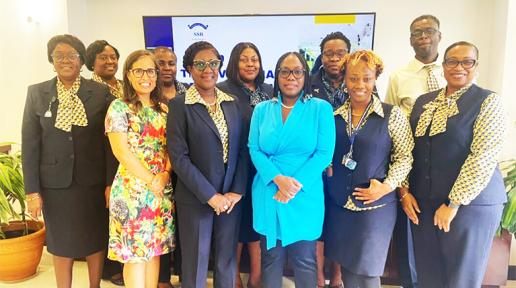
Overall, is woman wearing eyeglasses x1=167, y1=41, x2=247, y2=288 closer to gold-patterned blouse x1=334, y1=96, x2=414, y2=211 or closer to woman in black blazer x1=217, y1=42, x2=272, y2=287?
woman in black blazer x1=217, y1=42, x2=272, y2=287

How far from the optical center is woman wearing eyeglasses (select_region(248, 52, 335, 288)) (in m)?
1.95

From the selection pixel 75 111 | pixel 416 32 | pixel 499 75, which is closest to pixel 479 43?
pixel 499 75

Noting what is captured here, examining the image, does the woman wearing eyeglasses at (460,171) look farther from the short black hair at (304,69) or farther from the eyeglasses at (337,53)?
the eyeglasses at (337,53)

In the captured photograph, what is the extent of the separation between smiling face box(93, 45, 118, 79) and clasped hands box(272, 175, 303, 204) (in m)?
1.63

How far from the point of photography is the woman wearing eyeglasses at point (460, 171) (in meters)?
1.80

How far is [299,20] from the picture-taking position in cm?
421

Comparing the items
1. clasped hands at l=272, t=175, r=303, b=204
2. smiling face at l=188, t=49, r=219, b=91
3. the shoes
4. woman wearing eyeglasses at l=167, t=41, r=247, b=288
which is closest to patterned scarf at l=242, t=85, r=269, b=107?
woman wearing eyeglasses at l=167, t=41, r=247, b=288

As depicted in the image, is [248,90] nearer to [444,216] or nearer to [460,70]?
[460,70]

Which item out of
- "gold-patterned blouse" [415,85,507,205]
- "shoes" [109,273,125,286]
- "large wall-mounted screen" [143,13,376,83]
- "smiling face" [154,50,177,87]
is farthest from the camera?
"large wall-mounted screen" [143,13,376,83]

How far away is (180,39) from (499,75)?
3.28 m

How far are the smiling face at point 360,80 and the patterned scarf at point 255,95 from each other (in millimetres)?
727

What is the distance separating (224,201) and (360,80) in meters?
0.97

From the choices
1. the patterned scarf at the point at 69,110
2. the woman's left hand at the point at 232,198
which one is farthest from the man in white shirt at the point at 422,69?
the patterned scarf at the point at 69,110

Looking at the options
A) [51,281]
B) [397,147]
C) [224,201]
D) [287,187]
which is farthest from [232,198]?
[51,281]
